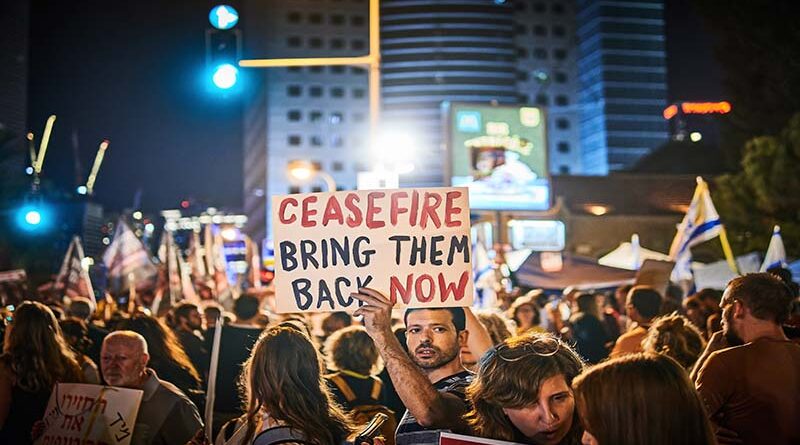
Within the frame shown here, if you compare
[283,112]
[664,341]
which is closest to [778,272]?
[664,341]

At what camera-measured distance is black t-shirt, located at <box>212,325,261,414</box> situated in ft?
27.8

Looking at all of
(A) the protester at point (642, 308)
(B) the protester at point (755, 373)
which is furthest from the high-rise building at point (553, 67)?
(B) the protester at point (755, 373)

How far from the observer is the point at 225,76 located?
11.7 meters

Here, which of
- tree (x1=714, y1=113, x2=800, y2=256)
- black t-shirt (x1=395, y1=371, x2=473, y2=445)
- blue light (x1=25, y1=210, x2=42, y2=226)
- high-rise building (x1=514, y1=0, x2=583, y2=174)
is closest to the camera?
black t-shirt (x1=395, y1=371, x2=473, y2=445)

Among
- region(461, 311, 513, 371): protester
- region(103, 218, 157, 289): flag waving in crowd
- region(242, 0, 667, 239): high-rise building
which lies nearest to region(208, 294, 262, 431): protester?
region(461, 311, 513, 371): protester

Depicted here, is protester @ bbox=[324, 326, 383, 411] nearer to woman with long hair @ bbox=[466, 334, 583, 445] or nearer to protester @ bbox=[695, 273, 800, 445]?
protester @ bbox=[695, 273, 800, 445]

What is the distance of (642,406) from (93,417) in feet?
11.7

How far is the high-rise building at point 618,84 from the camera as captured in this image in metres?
116

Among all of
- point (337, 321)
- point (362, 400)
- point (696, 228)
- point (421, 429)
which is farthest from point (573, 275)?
point (421, 429)

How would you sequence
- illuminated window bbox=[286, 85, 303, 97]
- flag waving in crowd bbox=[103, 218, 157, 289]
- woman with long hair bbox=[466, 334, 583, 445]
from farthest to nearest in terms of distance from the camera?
1. illuminated window bbox=[286, 85, 303, 97]
2. flag waving in crowd bbox=[103, 218, 157, 289]
3. woman with long hair bbox=[466, 334, 583, 445]

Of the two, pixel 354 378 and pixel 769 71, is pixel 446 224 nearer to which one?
pixel 354 378

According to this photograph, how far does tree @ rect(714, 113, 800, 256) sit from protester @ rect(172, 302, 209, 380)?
25780 mm

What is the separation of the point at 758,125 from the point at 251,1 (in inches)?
4071

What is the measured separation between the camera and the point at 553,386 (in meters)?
4.27
